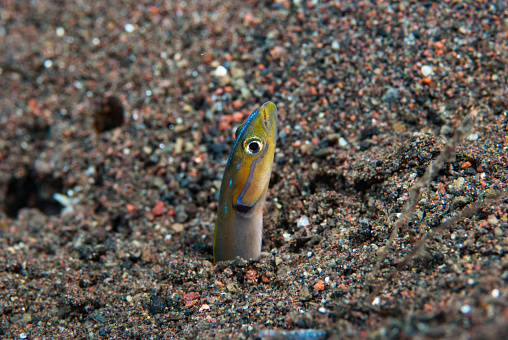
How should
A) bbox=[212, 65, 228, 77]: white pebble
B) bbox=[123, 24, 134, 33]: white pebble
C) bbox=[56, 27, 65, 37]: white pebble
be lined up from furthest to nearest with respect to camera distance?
bbox=[56, 27, 65, 37]: white pebble → bbox=[123, 24, 134, 33]: white pebble → bbox=[212, 65, 228, 77]: white pebble

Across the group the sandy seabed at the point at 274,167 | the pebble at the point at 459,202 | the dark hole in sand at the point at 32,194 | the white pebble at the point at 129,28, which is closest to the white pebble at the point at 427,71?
the sandy seabed at the point at 274,167

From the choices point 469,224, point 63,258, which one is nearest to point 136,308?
point 63,258

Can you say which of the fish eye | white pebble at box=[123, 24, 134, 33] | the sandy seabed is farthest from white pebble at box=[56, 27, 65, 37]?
the fish eye

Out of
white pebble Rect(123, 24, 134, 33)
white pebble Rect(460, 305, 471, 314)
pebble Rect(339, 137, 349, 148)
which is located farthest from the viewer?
white pebble Rect(123, 24, 134, 33)

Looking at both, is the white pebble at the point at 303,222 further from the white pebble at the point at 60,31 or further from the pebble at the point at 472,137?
the white pebble at the point at 60,31

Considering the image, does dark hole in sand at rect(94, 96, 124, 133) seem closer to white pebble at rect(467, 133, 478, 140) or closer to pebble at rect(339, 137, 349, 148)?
pebble at rect(339, 137, 349, 148)

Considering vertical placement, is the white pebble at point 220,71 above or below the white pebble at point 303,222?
above
